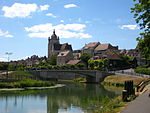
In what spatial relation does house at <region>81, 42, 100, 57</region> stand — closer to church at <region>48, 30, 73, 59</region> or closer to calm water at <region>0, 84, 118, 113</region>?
church at <region>48, 30, 73, 59</region>

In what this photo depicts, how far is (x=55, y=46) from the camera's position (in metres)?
151

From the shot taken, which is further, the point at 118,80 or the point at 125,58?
the point at 125,58

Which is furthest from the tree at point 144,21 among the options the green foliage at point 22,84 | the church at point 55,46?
the church at point 55,46

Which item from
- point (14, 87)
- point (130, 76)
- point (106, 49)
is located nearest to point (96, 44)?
point (106, 49)

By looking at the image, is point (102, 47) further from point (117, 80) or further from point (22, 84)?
point (22, 84)

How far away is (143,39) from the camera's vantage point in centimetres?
2025

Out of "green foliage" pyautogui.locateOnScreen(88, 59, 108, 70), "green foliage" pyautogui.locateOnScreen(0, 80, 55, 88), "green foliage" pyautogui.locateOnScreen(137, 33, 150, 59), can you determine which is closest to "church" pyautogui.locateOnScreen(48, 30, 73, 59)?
"green foliage" pyautogui.locateOnScreen(88, 59, 108, 70)

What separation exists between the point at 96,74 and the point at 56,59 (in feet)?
198

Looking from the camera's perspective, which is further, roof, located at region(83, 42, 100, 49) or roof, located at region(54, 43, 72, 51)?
roof, located at region(54, 43, 72, 51)

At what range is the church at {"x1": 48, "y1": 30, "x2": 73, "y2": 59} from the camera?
146625 millimetres

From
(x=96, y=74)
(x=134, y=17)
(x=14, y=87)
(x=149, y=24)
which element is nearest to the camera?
(x=149, y=24)

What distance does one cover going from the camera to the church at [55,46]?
147 meters

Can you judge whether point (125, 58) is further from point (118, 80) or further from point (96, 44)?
point (96, 44)

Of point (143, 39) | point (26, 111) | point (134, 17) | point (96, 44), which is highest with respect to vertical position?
point (96, 44)
